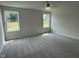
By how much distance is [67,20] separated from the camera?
18.8 ft

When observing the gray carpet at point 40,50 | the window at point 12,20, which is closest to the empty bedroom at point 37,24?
the window at point 12,20

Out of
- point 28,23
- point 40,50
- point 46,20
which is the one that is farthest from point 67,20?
point 40,50

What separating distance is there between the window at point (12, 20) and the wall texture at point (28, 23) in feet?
0.71

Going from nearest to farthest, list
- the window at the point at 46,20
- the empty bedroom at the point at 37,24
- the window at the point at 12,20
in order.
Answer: the empty bedroom at the point at 37,24 → the window at the point at 12,20 → the window at the point at 46,20

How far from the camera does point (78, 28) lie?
4.99m

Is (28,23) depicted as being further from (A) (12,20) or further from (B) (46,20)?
(B) (46,20)

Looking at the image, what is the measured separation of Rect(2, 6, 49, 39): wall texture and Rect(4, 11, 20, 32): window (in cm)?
22

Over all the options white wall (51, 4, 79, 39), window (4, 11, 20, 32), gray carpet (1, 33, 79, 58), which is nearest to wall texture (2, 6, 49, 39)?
window (4, 11, 20, 32)

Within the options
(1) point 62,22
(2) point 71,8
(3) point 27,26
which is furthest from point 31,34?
(2) point 71,8

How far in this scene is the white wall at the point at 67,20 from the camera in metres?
5.11

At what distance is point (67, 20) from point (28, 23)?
9.24ft

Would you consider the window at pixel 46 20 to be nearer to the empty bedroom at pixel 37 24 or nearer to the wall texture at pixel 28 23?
the empty bedroom at pixel 37 24

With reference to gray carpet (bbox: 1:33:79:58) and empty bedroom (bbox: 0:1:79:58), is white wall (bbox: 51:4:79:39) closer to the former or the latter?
empty bedroom (bbox: 0:1:79:58)

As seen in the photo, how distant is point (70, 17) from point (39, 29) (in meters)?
2.59
